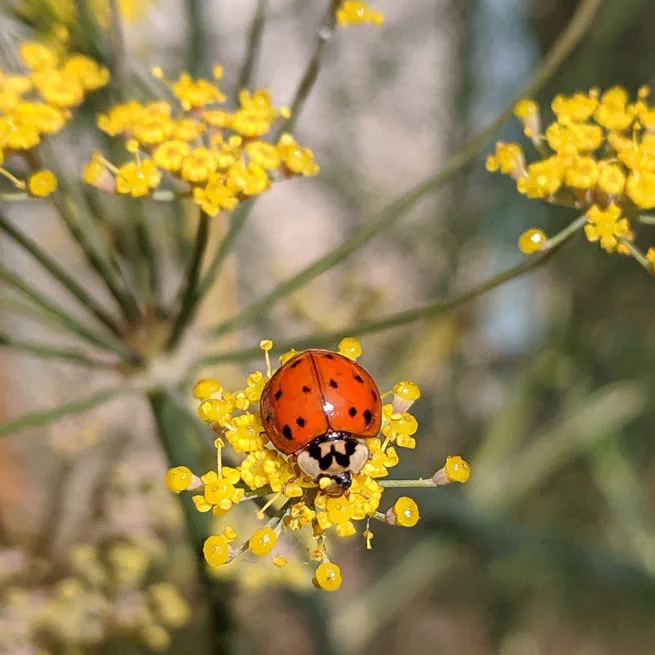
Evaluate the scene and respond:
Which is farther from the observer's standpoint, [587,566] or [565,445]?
[565,445]

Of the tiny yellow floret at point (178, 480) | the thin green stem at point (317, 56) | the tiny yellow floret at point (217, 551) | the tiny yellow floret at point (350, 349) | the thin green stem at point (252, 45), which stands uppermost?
the thin green stem at point (252, 45)

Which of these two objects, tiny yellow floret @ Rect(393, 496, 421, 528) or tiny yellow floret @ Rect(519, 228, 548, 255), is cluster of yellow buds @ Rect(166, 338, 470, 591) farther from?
tiny yellow floret @ Rect(519, 228, 548, 255)

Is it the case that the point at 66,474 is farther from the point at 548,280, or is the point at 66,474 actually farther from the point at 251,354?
the point at 548,280

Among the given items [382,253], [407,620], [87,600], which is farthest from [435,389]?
[87,600]

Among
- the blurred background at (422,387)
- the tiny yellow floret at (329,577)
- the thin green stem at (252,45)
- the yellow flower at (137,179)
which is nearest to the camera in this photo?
the tiny yellow floret at (329,577)

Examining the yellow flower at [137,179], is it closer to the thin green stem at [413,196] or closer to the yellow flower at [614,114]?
the thin green stem at [413,196]

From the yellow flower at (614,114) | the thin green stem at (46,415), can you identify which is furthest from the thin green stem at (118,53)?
the yellow flower at (614,114)
